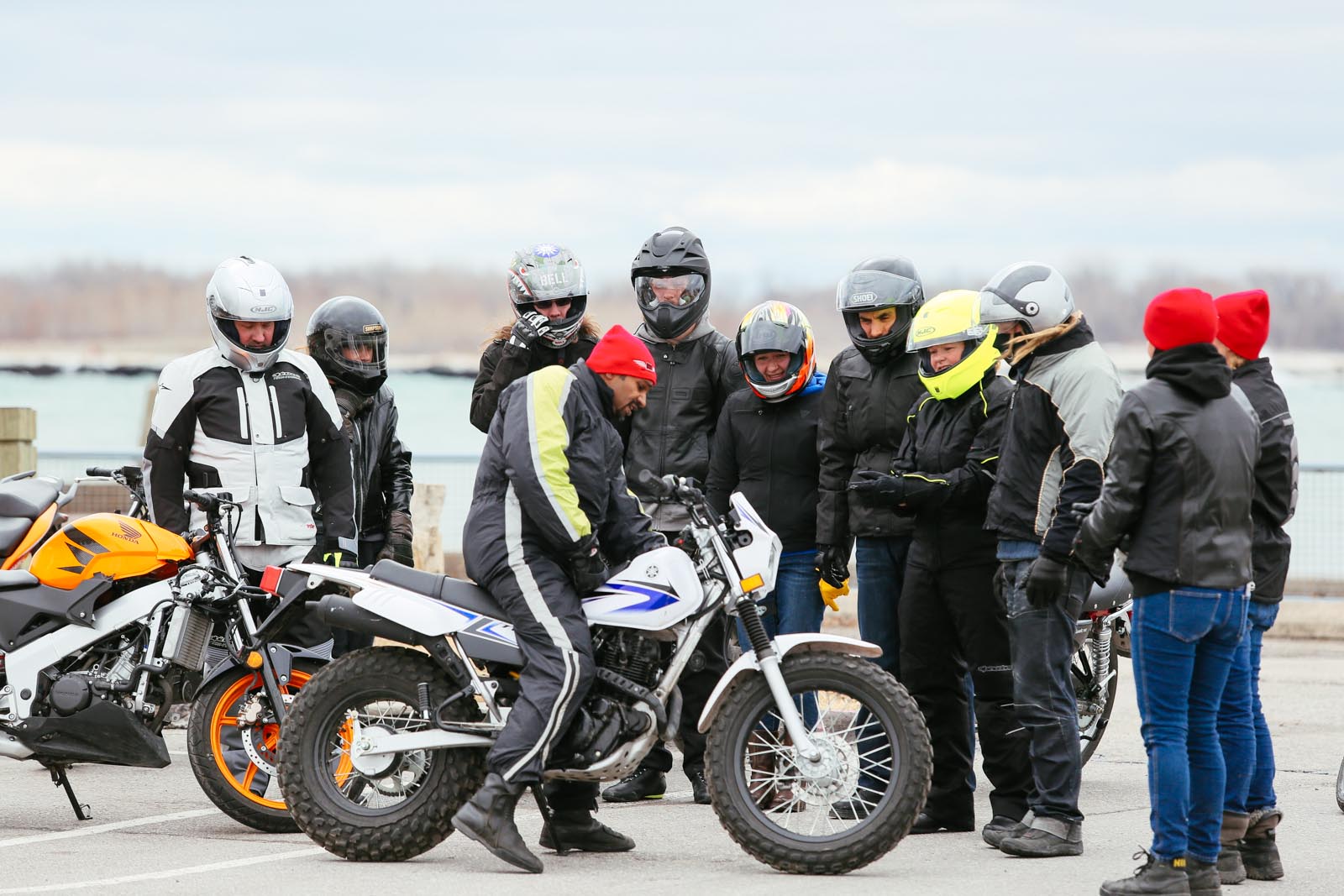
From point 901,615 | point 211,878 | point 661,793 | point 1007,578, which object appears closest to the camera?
point 211,878

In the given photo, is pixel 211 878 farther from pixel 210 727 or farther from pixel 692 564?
pixel 692 564

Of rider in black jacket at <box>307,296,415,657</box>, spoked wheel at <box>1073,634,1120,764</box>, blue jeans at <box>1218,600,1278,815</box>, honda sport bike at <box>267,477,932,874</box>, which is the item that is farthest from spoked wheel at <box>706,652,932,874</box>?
rider in black jacket at <box>307,296,415,657</box>

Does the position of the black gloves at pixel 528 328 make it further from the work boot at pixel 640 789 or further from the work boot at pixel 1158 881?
the work boot at pixel 1158 881

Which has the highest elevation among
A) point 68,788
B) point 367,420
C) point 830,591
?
point 367,420

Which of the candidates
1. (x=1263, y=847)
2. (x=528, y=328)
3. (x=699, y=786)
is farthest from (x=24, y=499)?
(x=1263, y=847)

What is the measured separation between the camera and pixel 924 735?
6316mm

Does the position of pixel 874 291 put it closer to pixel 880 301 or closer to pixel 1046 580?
pixel 880 301

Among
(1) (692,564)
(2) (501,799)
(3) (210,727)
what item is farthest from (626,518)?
(3) (210,727)

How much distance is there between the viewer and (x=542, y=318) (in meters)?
8.30

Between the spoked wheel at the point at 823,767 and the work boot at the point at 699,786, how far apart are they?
148 cm

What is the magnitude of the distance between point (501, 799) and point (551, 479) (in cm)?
112

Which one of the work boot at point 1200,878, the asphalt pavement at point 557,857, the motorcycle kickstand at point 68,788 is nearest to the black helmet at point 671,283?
the asphalt pavement at point 557,857

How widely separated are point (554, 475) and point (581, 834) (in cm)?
138

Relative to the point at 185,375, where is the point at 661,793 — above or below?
below
